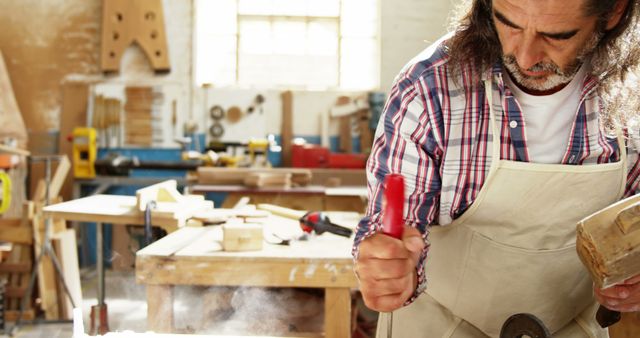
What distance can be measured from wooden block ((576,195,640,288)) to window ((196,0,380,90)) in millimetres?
4616

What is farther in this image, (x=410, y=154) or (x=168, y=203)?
(x=168, y=203)

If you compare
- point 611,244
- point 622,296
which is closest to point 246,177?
point 622,296

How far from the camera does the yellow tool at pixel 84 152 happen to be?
15.2 ft

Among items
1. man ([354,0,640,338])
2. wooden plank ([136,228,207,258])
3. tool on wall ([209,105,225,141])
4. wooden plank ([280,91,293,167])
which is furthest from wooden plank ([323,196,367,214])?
man ([354,0,640,338])

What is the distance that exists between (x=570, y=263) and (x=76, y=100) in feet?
15.7

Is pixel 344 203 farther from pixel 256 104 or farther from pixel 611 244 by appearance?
pixel 611 244

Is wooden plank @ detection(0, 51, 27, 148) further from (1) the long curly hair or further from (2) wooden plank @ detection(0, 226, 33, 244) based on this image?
(1) the long curly hair

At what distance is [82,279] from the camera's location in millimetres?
4227

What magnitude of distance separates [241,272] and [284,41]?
4.04 metres

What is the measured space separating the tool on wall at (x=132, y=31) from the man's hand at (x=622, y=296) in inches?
183

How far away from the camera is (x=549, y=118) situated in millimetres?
1276

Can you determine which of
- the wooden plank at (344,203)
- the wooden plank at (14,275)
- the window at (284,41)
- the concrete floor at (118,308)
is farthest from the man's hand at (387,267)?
the window at (284,41)

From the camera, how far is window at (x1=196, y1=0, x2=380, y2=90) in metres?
5.39

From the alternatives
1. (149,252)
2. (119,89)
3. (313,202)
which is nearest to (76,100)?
(119,89)
